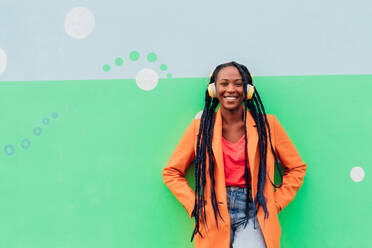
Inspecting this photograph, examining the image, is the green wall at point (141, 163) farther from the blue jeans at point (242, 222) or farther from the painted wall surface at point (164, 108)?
the blue jeans at point (242, 222)

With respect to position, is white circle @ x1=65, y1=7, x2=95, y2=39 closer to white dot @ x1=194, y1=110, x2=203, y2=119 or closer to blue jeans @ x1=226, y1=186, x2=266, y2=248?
white dot @ x1=194, y1=110, x2=203, y2=119

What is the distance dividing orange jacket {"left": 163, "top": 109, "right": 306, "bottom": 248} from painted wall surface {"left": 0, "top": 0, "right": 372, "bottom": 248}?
0.22 m

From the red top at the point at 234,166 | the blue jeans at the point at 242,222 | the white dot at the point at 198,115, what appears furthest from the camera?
the white dot at the point at 198,115

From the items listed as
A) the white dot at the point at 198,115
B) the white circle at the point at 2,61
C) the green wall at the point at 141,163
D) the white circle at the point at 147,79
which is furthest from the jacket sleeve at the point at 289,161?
the white circle at the point at 2,61

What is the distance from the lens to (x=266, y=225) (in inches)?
100

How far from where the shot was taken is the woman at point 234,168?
2566 mm

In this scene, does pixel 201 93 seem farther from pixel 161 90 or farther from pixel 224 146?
pixel 224 146

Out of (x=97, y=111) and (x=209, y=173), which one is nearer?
(x=209, y=173)

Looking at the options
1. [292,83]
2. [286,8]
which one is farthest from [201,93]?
[286,8]

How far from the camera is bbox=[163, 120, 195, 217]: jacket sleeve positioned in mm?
2703

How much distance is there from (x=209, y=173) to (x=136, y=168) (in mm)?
626

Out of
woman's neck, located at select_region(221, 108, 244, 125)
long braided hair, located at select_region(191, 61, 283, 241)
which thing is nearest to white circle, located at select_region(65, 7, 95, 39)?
long braided hair, located at select_region(191, 61, 283, 241)

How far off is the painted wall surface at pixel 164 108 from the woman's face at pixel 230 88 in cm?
29

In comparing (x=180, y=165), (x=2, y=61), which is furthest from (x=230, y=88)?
(x=2, y=61)
